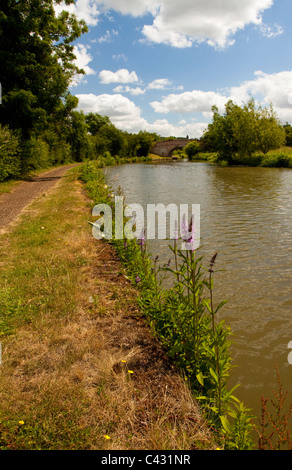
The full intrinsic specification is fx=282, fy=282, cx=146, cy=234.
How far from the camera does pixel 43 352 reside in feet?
9.87

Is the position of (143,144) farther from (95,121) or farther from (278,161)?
(278,161)

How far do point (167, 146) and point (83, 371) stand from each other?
9919cm

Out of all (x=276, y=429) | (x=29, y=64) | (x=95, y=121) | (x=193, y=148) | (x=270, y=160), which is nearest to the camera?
(x=276, y=429)

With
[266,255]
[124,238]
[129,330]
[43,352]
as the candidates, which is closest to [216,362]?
[129,330]

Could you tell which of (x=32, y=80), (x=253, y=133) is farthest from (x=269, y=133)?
(x=32, y=80)

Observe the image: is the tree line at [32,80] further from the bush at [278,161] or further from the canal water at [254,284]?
the bush at [278,161]

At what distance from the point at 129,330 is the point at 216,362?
4.54 ft

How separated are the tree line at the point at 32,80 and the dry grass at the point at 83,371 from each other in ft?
41.0

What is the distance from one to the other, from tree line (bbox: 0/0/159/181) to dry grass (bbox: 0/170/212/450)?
12489 mm

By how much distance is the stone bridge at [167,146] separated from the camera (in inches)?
3685

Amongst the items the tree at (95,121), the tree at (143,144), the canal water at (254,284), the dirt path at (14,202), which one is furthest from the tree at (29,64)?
the tree at (143,144)

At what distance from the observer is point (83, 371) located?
9.01 feet

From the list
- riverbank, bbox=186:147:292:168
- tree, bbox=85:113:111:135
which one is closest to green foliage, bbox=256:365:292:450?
riverbank, bbox=186:147:292:168
